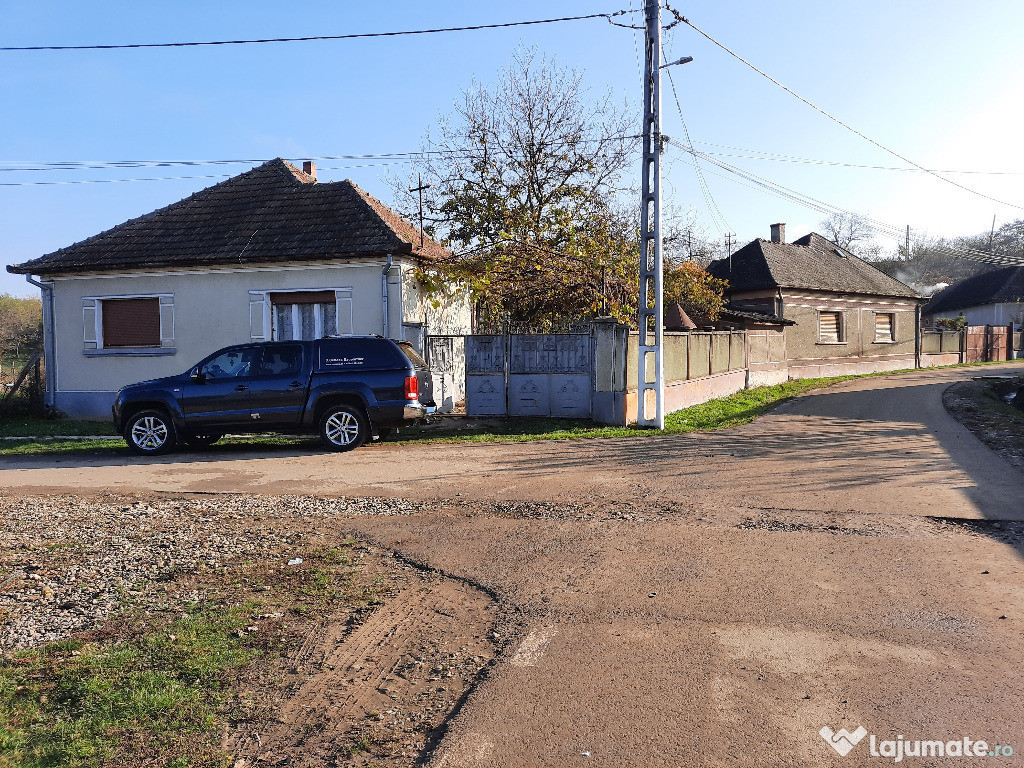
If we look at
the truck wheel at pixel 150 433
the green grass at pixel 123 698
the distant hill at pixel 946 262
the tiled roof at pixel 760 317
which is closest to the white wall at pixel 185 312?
the truck wheel at pixel 150 433

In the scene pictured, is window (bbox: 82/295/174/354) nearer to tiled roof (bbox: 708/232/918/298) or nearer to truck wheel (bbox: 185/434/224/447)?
truck wheel (bbox: 185/434/224/447)

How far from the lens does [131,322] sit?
17.7 metres

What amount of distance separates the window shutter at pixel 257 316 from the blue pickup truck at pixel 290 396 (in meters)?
4.83

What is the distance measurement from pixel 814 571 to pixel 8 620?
5.52 meters

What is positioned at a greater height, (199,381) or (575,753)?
(199,381)

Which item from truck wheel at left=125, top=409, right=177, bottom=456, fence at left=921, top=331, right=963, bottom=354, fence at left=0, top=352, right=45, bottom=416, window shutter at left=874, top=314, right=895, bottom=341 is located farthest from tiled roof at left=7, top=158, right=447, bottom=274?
fence at left=921, top=331, right=963, bottom=354

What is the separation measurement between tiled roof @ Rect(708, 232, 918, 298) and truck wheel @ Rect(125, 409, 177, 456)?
2379 cm

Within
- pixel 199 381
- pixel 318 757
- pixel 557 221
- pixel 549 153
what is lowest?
pixel 318 757

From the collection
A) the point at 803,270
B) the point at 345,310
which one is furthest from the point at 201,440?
the point at 803,270

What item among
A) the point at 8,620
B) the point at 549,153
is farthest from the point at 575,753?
the point at 549,153

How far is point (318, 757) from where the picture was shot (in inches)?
129

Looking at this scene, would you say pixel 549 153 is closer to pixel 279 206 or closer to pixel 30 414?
pixel 279 206

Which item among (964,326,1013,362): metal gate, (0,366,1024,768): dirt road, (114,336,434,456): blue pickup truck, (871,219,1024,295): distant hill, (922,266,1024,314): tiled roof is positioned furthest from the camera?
(871,219,1024,295): distant hill

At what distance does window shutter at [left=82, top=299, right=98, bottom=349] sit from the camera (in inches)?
697
